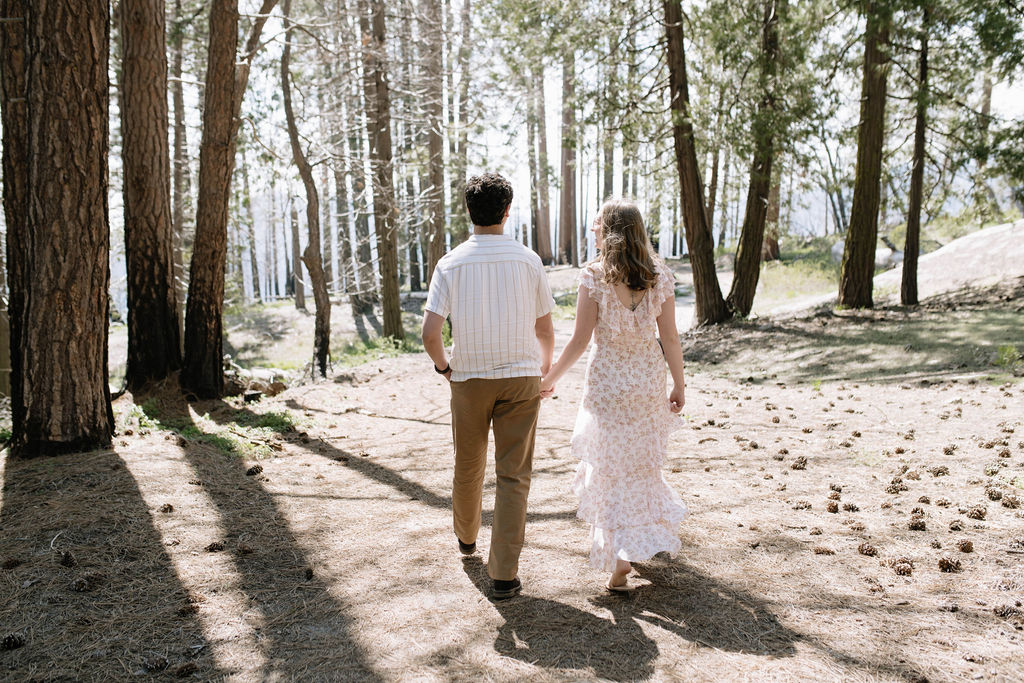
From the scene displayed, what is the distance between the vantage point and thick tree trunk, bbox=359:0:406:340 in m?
14.0

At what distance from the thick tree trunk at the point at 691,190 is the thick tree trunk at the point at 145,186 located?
341 inches

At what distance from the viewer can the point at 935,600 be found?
3.38 meters

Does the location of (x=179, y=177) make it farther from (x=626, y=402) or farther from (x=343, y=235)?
(x=626, y=402)

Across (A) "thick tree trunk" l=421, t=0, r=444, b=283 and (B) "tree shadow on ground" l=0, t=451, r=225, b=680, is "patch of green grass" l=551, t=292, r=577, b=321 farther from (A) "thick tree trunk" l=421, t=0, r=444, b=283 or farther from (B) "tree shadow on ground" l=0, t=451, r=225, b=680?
(B) "tree shadow on ground" l=0, t=451, r=225, b=680

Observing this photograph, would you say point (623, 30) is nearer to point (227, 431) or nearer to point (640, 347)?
point (227, 431)

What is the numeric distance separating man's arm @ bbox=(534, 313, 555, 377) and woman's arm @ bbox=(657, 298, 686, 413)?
20.8 inches

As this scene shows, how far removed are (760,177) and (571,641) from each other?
11.9 metres

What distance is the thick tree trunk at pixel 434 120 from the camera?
14453 millimetres

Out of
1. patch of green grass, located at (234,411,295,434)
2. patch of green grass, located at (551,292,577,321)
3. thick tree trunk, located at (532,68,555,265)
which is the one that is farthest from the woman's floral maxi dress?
thick tree trunk, located at (532,68,555,265)

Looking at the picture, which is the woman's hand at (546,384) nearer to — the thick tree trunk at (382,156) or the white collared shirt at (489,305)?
the white collared shirt at (489,305)

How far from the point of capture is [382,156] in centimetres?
1514

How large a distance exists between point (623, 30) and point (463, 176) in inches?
290

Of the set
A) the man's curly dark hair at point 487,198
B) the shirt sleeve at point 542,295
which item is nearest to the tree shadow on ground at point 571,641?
the shirt sleeve at point 542,295

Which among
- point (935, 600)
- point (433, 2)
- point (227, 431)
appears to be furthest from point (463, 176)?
point (935, 600)
